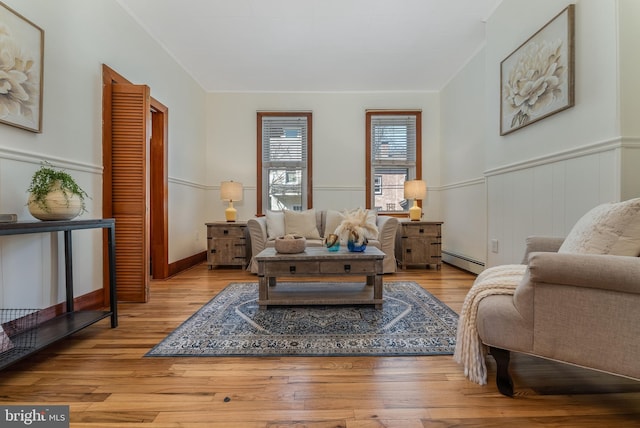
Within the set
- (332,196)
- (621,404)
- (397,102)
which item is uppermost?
(397,102)

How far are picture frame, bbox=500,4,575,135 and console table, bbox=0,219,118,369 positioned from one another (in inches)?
129

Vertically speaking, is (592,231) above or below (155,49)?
below

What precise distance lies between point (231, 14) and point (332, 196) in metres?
2.76

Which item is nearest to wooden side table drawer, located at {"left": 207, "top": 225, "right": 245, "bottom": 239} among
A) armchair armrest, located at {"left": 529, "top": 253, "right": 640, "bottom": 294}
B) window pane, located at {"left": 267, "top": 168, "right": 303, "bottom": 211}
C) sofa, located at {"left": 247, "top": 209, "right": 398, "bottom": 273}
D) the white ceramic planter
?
sofa, located at {"left": 247, "top": 209, "right": 398, "bottom": 273}

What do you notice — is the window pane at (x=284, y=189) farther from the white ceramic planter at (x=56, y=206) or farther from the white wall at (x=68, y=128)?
the white ceramic planter at (x=56, y=206)

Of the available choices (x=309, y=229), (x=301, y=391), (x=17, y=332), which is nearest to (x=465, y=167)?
(x=309, y=229)

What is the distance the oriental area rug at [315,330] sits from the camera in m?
1.75

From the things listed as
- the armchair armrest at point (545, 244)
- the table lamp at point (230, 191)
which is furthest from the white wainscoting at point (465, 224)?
the table lamp at point (230, 191)

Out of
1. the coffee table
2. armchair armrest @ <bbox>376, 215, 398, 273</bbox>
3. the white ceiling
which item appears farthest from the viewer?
armchair armrest @ <bbox>376, 215, 398, 273</bbox>


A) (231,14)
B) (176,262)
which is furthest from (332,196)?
(231,14)

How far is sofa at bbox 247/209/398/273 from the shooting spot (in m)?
3.73

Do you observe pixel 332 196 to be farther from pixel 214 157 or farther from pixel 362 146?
pixel 214 157

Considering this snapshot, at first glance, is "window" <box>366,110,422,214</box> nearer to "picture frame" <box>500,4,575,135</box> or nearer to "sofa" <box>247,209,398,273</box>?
"sofa" <box>247,209,398,273</box>

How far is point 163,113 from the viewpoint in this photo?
3590 mm
